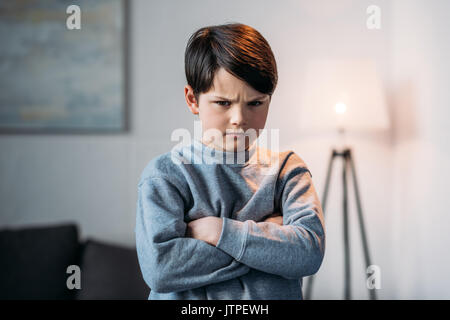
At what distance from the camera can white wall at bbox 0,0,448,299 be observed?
4.17 ft

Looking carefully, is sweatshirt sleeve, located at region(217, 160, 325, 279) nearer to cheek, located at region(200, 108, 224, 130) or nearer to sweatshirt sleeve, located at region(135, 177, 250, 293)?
sweatshirt sleeve, located at region(135, 177, 250, 293)

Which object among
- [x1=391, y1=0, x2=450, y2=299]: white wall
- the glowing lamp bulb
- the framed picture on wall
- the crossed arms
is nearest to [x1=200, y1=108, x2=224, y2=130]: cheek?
the crossed arms

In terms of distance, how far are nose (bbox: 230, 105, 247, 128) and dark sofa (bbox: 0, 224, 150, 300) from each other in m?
1.10

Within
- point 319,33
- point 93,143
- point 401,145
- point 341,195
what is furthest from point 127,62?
point 401,145

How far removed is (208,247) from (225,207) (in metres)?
0.06

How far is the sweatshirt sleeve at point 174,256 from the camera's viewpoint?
0.52 m

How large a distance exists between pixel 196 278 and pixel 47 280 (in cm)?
108

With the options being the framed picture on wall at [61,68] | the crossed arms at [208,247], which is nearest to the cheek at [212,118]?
the crossed arms at [208,247]

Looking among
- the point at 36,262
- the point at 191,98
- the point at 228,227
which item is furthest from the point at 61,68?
the point at 228,227

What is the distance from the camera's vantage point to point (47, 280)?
1372 mm

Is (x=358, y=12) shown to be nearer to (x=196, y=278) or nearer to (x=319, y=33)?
(x=319, y=33)

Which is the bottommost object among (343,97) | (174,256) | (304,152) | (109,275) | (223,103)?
(109,275)

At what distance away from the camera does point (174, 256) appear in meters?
0.52

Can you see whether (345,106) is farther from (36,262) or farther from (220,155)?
(36,262)
